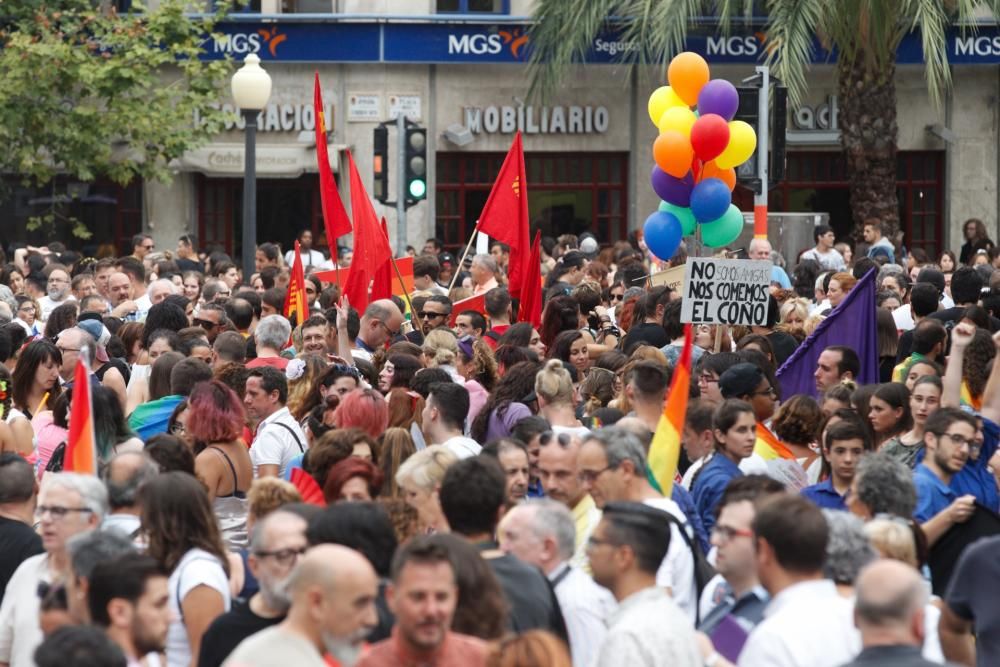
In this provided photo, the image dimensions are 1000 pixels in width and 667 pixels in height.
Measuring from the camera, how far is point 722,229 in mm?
13195

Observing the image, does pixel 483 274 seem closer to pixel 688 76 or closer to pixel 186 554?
pixel 688 76

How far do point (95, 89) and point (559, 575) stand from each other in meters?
20.2

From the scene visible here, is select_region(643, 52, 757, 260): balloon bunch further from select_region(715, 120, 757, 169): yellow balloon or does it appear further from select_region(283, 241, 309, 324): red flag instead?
select_region(283, 241, 309, 324): red flag

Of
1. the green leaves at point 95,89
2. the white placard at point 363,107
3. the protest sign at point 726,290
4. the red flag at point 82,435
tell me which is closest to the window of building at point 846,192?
the white placard at point 363,107

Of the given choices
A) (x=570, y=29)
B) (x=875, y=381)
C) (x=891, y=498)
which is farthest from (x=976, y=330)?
(x=570, y=29)

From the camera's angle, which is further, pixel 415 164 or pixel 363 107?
pixel 363 107

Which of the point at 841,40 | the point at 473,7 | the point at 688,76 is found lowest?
the point at 688,76

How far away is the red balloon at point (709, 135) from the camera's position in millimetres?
12703

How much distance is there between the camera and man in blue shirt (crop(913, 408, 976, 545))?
7516 millimetres

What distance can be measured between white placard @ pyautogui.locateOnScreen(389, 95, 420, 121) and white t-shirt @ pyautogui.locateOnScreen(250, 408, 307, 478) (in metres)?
19.8

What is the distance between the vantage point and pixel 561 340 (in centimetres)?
1130

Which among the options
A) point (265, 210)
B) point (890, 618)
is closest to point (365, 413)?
point (890, 618)

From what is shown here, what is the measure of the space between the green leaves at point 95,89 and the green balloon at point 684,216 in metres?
13.1

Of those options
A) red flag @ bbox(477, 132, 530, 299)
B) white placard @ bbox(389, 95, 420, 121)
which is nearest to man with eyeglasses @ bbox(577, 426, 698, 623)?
red flag @ bbox(477, 132, 530, 299)
